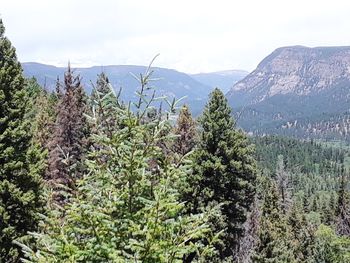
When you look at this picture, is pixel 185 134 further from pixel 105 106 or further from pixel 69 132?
pixel 105 106

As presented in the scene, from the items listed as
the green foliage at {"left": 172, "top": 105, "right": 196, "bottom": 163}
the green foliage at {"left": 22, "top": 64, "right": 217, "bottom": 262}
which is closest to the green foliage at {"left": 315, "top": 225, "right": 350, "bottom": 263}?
the green foliage at {"left": 172, "top": 105, "right": 196, "bottom": 163}

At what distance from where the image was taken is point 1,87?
1956cm

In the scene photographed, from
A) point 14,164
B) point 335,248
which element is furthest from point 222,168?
point 14,164

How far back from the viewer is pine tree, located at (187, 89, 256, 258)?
25.7m

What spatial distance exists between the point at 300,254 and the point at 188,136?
19.6m

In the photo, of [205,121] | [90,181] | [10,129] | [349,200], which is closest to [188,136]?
[205,121]

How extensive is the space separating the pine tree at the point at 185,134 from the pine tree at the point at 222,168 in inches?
148

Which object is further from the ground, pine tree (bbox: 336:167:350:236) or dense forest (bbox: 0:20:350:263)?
dense forest (bbox: 0:20:350:263)

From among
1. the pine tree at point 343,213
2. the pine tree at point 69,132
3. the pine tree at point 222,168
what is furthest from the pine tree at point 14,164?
the pine tree at point 343,213

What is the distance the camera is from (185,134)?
31344 mm

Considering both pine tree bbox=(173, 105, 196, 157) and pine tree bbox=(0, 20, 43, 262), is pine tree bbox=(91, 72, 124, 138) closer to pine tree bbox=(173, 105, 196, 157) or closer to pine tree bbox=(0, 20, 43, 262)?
pine tree bbox=(0, 20, 43, 262)

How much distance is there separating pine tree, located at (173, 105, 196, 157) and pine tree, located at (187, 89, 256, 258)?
12.3 ft

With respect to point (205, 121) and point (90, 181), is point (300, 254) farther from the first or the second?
point (90, 181)

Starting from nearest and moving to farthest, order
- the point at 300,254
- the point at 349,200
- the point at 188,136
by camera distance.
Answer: the point at 188,136 < the point at 300,254 < the point at 349,200
